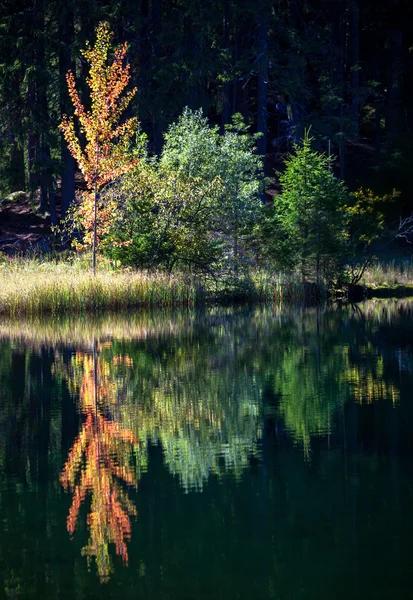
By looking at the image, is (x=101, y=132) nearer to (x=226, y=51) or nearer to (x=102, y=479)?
(x=226, y=51)

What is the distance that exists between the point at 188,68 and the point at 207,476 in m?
33.4

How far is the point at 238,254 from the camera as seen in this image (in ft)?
103

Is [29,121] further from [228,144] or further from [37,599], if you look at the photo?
[37,599]

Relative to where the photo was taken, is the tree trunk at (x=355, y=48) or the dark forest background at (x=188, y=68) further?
the tree trunk at (x=355, y=48)

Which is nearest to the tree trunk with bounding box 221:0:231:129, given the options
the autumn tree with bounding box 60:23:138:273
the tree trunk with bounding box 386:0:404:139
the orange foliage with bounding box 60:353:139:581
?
the tree trunk with bounding box 386:0:404:139

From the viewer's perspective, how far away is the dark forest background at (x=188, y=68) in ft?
125

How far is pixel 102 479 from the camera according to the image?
7.62 metres

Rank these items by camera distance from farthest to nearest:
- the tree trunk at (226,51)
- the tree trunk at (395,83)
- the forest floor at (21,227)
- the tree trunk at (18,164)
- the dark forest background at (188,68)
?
the tree trunk at (395,83)
the tree trunk at (18,164)
the tree trunk at (226,51)
the dark forest background at (188,68)
the forest floor at (21,227)

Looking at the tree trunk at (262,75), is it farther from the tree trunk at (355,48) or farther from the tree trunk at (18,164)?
the tree trunk at (18,164)

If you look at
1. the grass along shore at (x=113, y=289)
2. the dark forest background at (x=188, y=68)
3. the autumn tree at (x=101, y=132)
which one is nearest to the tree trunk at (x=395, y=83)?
the dark forest background at (x=188, y=68)

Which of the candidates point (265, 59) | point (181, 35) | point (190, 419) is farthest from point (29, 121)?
point (190, 419)

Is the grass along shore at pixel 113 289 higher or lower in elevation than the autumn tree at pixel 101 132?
lower

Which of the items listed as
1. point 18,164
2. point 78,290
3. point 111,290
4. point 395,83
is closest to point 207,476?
point 78,290

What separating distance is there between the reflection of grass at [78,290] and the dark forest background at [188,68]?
10285 millimetres
